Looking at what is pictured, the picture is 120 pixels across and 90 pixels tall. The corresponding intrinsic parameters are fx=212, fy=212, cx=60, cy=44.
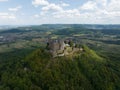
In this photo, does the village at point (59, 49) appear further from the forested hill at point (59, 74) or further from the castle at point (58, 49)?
the forested hill at point (59, 74)

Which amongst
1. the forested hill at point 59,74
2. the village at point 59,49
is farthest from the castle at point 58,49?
the forested hill at point 59,74

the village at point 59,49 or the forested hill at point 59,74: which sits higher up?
the village at point 59,49

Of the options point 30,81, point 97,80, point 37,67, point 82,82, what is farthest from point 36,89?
point 97,80

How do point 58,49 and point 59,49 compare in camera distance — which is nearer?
point 58,49

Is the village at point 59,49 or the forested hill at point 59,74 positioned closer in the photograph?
the forested hill at point 59,74

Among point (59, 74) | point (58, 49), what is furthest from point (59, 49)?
point (59, 74)

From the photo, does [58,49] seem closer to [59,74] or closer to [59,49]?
[59,49]

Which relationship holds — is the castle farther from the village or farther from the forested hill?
the forested hill

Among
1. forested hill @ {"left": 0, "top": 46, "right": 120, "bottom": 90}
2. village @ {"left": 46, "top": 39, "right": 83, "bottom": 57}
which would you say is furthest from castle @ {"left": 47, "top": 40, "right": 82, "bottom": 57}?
forested hill @ {"left": 0, "top": 46, "right": 120, "bottom": 90}

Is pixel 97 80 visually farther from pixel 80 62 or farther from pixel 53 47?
pixel 53 47
